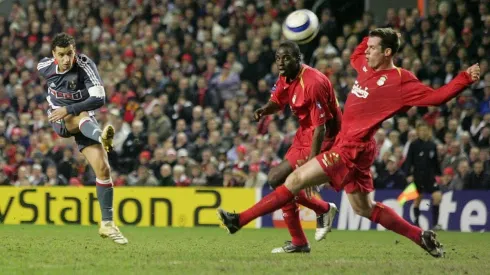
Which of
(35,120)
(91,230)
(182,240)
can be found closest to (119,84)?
(35,120)

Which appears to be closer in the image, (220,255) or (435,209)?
(220,255)

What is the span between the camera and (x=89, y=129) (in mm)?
10930

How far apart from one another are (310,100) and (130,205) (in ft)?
27.3

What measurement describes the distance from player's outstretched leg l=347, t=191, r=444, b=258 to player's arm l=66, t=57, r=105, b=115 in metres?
2.96

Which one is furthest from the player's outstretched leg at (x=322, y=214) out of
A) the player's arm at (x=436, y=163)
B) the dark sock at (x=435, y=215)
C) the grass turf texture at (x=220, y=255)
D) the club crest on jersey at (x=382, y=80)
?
the dark sock at (x=435, y=215)

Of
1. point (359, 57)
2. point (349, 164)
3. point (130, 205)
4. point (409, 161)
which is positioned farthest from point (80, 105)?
point (130, 205)

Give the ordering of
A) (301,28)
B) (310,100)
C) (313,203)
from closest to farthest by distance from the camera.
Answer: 1. (310,100)
2. (313,203)
3. (301,28)

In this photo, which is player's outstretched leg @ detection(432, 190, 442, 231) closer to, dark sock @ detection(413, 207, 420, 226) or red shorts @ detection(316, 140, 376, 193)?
dark sock @ detection(413, 207, 420, 226)

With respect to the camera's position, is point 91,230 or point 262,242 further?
point 91,230

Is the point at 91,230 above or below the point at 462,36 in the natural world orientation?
below

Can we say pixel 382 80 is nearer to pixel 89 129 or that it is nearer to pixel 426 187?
pixel 89 129

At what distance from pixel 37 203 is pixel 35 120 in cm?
336

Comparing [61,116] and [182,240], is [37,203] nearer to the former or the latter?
[182,240]

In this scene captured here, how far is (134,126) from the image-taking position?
782 inches
